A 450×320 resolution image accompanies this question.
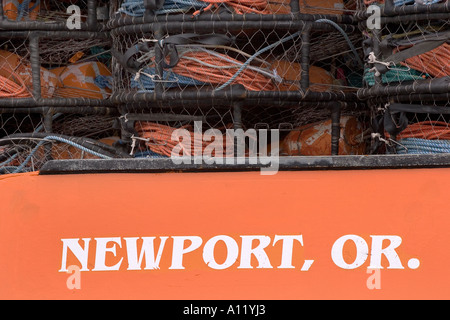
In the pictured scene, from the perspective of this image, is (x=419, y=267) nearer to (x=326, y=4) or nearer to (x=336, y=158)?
(x=336, y=158)

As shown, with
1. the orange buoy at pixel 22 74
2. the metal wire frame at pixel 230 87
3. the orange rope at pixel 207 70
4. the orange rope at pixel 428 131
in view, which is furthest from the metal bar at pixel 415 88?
the orange buoy at pixel 22 74

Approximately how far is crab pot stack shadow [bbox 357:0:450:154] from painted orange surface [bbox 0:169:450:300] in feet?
2.38

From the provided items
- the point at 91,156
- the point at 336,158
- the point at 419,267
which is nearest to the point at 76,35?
the point at 91,156

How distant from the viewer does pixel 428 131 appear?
2928 mm

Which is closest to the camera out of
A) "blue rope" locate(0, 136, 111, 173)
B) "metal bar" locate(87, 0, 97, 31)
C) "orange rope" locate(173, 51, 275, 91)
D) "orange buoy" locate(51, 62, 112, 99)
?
"orange rope" locate(173, 51, 275, 91)

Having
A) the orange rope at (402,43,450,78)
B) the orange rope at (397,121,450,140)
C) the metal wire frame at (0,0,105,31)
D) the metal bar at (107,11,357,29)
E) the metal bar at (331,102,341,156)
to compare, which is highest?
the metal wire frame at (0,0,105,31)

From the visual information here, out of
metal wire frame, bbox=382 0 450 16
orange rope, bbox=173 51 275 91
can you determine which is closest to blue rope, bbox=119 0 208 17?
orange rope, bbox=173 51 275 91

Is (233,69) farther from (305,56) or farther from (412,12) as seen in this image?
(412,12)

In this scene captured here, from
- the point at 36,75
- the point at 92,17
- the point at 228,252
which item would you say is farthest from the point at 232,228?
the point at 92,17

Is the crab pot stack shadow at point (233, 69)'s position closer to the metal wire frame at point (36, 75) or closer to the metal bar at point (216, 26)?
the metal bar at point (216, 26)

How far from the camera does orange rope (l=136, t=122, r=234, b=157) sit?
10.3 feet

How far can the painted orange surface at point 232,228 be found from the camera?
2.07 m

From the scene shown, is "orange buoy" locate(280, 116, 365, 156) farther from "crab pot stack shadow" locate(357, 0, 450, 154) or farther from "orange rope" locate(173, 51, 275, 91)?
"orange rope" locate(173, 51, 275, 91)

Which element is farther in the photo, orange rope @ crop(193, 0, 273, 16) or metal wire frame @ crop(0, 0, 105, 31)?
metal wire frame @ crop(0, 0, 105, 31)
